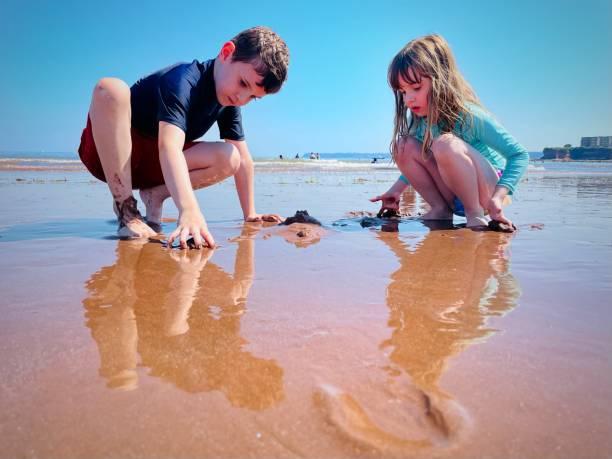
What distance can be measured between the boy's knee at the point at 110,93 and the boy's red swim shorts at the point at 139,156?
41 cm

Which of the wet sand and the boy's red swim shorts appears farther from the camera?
the boy's red swim shorts

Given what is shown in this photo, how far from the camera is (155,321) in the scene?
3.46 feet

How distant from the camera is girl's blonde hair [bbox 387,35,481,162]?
2.86m

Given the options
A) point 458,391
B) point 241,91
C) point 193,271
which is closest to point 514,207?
point 241,91

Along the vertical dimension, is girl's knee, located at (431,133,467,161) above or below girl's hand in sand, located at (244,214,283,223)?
above

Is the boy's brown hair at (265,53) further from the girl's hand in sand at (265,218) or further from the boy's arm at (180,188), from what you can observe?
the girl's hand in sand at (265,218)

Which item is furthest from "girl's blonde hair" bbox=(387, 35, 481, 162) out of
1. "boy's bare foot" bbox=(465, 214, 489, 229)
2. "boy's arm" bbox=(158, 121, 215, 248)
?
"boy's arm" bbox=(158, 121, 215, 248)

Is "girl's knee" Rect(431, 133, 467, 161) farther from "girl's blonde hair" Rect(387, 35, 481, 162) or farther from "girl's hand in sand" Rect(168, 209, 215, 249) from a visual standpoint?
"girl's hand in sand" Rect(168, 209, 215, 249)

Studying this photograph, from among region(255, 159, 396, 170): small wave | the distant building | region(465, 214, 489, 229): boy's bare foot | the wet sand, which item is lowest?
the wet sand

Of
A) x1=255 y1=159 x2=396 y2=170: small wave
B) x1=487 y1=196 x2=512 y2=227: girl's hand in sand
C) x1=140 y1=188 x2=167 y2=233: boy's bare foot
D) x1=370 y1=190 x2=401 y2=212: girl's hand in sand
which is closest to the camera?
x1=487 y1=196 x2=512 y2=227: girl's hand in sand

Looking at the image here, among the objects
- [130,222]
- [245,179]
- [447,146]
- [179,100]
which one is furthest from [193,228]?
[447,146]

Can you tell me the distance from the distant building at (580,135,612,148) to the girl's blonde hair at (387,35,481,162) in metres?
47.2

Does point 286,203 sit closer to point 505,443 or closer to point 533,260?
point 533,260

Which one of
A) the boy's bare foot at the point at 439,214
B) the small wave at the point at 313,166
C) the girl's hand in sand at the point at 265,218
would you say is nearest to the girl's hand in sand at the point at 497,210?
the boy's bare foot at the point at 439,214
